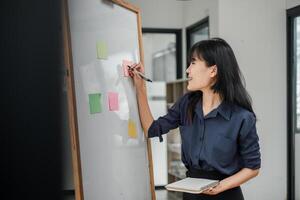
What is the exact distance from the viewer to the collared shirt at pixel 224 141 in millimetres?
1654

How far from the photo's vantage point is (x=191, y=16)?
4.94 meters

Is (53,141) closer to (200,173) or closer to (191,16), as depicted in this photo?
(200,173)

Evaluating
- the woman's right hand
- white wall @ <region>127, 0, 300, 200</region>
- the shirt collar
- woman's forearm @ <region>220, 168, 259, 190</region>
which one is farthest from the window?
woman's forearm @ <region>220, 168, 259, 190</region>

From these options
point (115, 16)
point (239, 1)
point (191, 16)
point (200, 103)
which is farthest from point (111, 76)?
point (191, 16)

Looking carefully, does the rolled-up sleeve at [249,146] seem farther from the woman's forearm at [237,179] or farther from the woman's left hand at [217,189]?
the woman's left hand at [217,189]

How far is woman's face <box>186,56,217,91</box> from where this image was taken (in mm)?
1695

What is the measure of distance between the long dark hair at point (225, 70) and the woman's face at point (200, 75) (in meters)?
0.02

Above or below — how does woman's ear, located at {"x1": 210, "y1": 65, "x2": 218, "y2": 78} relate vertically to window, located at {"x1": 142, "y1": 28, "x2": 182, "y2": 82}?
below

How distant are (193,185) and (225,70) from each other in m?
0.52

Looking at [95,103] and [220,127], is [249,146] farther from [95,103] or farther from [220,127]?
[95,103]

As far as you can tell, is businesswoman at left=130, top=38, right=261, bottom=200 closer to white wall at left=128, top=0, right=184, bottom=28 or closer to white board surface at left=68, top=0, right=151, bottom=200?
white board surface at left=68, top=0, right=151, bottom=200

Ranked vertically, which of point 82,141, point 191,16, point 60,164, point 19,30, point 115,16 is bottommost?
point 82,141

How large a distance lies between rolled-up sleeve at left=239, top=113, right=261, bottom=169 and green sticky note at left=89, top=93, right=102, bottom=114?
0.64 meters

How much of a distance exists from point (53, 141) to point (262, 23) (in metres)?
4.03
